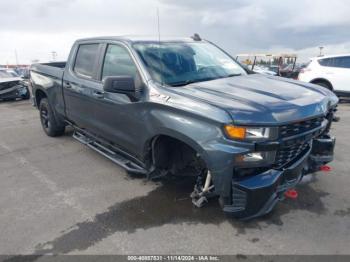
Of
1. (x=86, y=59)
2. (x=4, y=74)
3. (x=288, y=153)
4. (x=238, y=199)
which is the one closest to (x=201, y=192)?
(x=238, y=199)

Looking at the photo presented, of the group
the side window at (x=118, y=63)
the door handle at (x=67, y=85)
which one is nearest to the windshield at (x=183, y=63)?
the side window at (x=118, y=63)

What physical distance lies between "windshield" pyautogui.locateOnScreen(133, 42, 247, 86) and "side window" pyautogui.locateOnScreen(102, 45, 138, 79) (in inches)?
6.5

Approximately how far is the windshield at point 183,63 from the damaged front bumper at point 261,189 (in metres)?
1.28

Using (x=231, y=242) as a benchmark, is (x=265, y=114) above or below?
above

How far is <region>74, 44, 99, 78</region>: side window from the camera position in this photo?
175 inches

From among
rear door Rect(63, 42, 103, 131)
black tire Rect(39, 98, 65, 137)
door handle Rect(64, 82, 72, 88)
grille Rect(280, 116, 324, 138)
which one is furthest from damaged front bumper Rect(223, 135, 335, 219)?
black tire Rect(39, 98, 65, 137)

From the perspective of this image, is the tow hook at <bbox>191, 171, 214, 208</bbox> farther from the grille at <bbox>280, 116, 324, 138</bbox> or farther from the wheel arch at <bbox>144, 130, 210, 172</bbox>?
the grille at <bbox>280, 116, 324, 138</bbox>

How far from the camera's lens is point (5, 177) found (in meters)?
4.50

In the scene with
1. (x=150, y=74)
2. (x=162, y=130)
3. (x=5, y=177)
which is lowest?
(x=5, y=177)

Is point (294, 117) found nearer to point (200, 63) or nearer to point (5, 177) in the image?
point (200, 63)

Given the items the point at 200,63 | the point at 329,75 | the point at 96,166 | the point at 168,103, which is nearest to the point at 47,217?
the point at 96,166

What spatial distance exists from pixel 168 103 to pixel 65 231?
161cm

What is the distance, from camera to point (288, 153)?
279 cm

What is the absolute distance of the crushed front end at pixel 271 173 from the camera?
2607 mm
